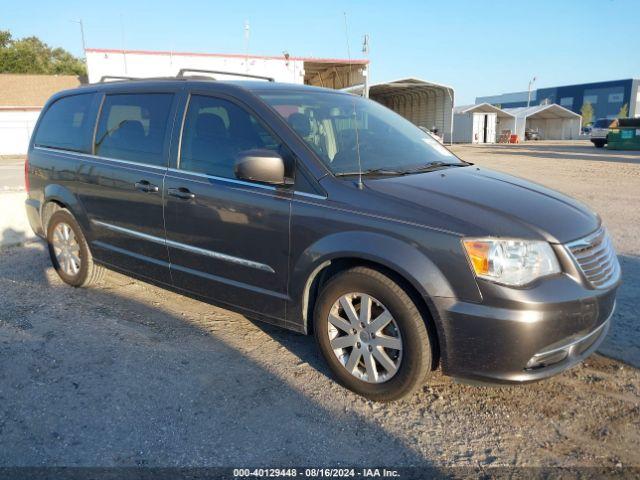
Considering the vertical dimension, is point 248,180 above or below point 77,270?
above

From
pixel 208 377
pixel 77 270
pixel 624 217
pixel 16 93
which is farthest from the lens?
pixel 16 93

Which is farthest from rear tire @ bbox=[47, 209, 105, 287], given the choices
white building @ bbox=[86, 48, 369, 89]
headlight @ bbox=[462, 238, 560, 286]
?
white building @ bbox=[86, 48, 369, 89]

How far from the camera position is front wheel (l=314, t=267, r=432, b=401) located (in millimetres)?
2855

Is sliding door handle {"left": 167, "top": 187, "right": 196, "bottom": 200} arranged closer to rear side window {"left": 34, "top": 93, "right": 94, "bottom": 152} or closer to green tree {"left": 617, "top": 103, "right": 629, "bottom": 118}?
rear side window {"left": 34, "top": 93, "right": 94, "bottom": 152}

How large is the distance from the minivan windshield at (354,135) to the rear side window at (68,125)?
6.73 ft

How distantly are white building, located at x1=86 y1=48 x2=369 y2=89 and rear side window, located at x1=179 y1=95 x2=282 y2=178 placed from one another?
66.7 ft

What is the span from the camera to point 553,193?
3.51 metres

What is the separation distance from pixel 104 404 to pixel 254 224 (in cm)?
141

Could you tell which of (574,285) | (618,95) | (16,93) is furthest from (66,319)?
(618,95)

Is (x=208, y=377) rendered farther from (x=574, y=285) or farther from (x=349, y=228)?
(x=574, y=285)

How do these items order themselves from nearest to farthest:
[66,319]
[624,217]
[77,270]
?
[66,319] < [77,270] < [624,217]

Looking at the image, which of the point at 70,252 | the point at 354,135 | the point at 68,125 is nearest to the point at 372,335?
the point at 354,135

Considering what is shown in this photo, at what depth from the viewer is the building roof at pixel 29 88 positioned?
1404 inches

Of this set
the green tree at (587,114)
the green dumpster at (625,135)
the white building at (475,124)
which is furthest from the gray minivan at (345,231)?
the green tree at (587,114)
